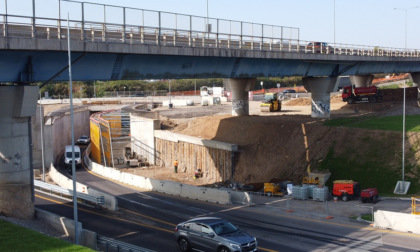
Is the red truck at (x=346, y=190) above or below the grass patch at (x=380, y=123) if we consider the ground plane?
below

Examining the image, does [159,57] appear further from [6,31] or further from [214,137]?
[214,137]

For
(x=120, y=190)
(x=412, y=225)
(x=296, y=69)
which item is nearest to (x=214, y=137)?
(x=296, y=69)

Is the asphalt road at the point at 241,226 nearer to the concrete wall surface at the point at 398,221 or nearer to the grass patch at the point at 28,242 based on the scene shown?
the concrete wall surface at the point at 398,221

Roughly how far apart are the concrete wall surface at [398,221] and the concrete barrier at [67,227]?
1516 cm

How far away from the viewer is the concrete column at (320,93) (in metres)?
58.9

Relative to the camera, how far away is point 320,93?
59594 mm

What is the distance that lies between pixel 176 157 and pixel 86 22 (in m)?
28.5

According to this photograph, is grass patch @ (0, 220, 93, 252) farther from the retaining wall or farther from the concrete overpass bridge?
the retaining wall

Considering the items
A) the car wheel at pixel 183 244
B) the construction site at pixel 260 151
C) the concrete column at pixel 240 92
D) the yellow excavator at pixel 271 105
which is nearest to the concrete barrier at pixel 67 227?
the car wheel at pixel 183 244

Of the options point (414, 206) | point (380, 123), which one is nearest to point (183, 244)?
point (414, 206)

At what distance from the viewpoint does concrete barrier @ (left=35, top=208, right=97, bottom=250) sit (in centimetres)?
2375

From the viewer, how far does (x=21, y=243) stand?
21375mm

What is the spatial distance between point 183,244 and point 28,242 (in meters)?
6.81

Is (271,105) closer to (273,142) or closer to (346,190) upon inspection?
(273,142)
